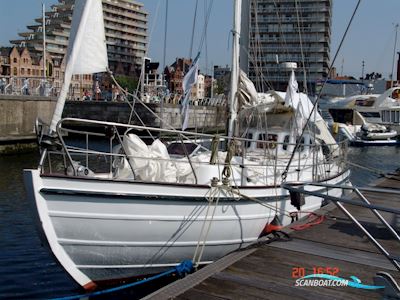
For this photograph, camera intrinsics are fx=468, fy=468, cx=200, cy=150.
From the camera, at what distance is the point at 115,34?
148 meters

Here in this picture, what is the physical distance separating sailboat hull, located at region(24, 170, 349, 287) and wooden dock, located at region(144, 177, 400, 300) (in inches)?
42.8

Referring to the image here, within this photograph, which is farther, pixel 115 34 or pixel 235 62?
pixel 115 34

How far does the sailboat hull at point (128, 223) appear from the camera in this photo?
23.7 feet

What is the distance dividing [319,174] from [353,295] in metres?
6.17

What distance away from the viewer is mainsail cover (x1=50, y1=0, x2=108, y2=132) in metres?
7.79

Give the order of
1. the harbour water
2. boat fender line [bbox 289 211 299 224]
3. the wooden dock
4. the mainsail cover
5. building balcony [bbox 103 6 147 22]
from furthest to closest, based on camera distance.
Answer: building balcony [bbox 103 6 147 22]
boat fender line [bbox 289 211 299 224]
the harbour water
the mainsail cover
the wooden dock

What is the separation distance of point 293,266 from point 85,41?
16.3ft

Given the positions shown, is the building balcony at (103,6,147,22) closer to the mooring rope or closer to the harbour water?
the harbour water

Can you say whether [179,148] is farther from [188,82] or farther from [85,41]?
[85,41]

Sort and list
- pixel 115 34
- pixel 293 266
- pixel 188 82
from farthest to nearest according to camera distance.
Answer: pixel 115 34 < pixel 188 82 < pixel 293 266

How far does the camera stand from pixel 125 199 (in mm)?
7426

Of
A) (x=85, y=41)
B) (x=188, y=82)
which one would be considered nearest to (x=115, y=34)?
(x=188, y=82)

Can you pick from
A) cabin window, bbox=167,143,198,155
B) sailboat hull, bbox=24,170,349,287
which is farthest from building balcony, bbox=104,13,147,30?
sailboat hull, bbox=24,170,349,287

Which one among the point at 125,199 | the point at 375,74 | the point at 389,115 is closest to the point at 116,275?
the point at 125,199
